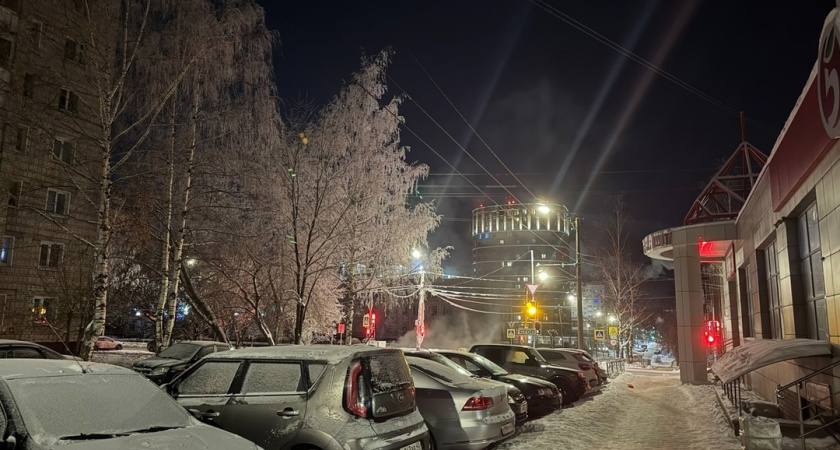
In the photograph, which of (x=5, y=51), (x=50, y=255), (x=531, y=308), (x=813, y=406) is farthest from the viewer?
(x=531, y=308)

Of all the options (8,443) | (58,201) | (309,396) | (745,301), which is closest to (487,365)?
(309,396)

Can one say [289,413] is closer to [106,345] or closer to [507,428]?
[507,428]

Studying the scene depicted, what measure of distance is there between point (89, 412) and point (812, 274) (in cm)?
1357

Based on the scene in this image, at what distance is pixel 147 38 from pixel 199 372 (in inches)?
588

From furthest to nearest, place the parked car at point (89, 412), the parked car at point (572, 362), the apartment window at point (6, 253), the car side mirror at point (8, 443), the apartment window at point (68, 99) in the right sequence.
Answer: the apartment window at point (6, 253), the parked car at point (572, 362), the apartment window at point (68, 99), the parked car at point (89, 412), the car side mirror at point (8, 443)

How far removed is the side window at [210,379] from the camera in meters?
6.78

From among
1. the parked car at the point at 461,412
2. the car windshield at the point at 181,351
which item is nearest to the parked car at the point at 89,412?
the parked car at the point at 461,412

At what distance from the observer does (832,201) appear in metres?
9.65

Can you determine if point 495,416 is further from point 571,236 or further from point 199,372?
point 571,236

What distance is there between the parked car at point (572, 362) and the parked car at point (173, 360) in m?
11.9

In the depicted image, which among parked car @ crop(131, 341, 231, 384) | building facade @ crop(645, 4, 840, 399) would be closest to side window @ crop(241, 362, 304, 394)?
building facade @ crop(645, 4, 840, 399)

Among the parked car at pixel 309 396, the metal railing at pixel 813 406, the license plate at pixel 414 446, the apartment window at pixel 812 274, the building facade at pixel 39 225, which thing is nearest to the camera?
the parked car at pixel 309 396

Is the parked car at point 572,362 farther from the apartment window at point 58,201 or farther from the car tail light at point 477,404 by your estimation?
the apartment window at point 58,201

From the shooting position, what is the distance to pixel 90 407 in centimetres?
444
